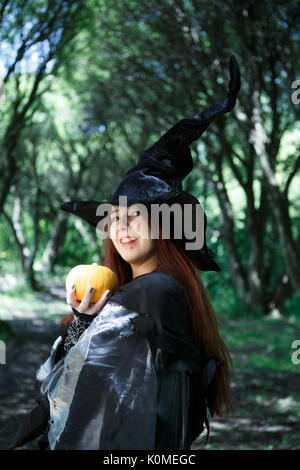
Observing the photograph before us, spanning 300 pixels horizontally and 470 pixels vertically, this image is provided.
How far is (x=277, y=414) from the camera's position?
5.74 m

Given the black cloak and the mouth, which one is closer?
the black cloak

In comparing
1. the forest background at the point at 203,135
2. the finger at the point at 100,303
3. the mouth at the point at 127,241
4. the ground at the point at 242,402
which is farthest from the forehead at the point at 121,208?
the ground at the point at 242,402

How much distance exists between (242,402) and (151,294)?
4730 mm

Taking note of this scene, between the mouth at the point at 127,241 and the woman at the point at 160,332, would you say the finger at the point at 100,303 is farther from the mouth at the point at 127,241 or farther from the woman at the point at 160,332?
the mouth at the point at 127,241

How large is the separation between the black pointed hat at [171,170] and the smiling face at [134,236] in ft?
0.22

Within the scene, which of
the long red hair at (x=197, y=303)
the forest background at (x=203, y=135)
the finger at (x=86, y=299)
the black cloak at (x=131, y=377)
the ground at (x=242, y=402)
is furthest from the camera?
the forest background at (x=203, y=135)

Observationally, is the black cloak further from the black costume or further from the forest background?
the forest background

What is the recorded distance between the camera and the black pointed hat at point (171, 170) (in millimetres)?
2150

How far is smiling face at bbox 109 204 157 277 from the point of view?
7.30 ft

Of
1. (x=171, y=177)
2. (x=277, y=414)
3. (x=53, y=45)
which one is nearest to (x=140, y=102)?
(x=53, y=45)

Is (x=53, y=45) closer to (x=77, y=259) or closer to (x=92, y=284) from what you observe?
(x=92, y=284)

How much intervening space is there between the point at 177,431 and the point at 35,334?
334 inches

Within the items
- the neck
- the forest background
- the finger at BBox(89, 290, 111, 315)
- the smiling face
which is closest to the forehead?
the smiling face
